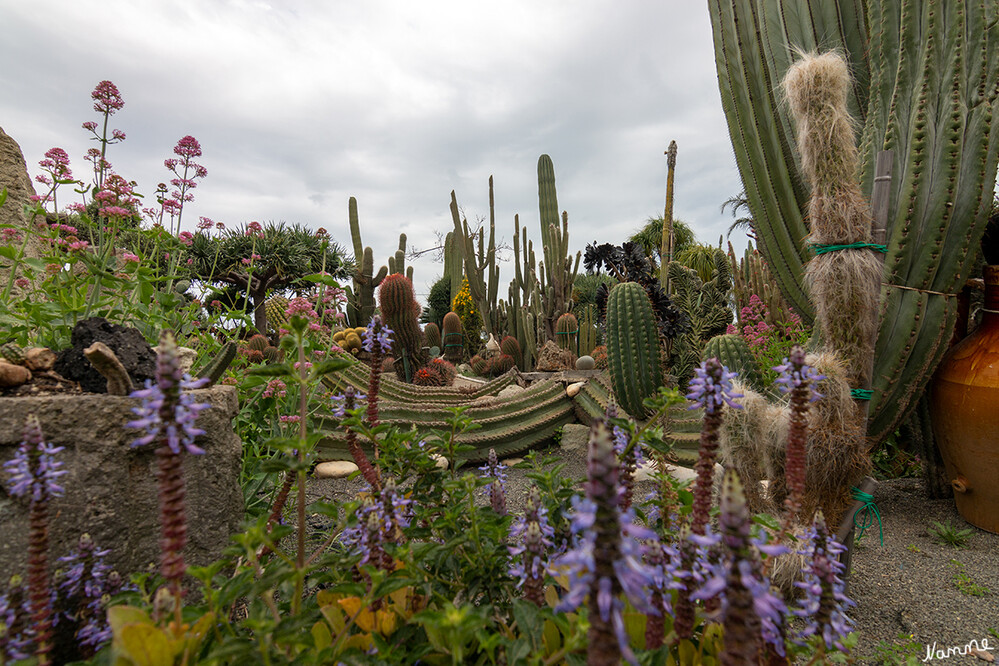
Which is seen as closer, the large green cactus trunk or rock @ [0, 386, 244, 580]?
rock @ [0, 386, 244, 580]

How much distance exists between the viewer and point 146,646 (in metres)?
0.57

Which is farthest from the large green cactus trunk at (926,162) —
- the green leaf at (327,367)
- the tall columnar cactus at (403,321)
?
the tall columnar cactus at (403,321)

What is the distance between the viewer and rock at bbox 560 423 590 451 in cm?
448

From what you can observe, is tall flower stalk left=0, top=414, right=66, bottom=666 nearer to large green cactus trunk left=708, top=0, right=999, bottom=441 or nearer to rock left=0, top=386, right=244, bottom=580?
rock left=0, top=386, right=244, bottom=580

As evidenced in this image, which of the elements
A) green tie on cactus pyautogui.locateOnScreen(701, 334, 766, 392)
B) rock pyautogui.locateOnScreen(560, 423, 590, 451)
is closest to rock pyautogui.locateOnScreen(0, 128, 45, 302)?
rock pyautogui.locateOnScreen(560, 423, 590, 451)

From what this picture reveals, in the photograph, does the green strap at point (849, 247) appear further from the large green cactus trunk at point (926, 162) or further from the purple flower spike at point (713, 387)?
the purple flower spike at point (713, 387)

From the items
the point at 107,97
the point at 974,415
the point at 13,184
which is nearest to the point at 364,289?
the point at 13,184

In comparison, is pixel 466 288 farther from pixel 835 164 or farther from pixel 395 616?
pixel 395 616

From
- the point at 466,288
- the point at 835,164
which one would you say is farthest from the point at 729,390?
the point at 466,288

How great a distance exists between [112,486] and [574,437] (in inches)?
149

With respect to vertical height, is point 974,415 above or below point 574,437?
above

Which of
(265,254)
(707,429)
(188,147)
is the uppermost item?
(265,254)

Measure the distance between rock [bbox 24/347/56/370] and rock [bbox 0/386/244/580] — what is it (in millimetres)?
269

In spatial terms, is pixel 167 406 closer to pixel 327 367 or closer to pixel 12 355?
pixel 327 367
